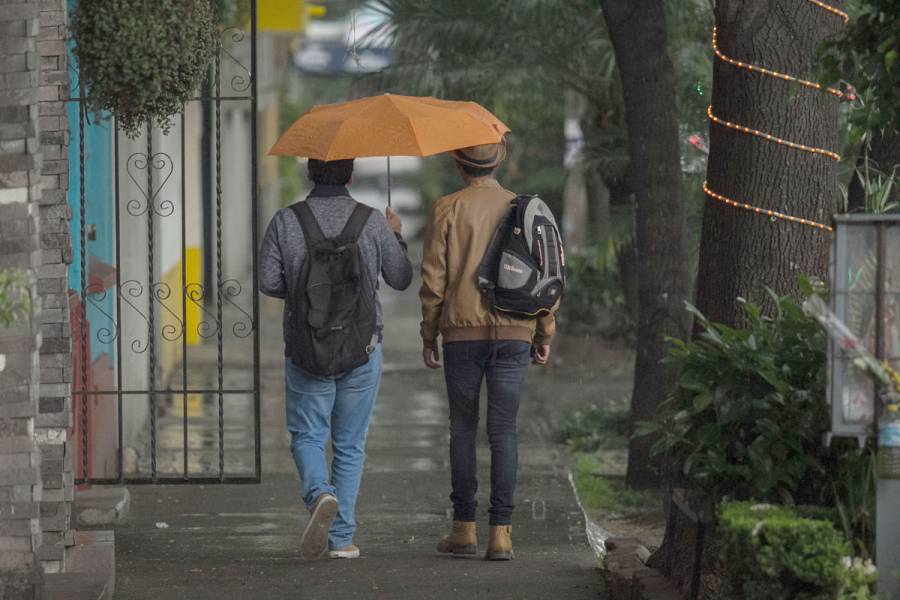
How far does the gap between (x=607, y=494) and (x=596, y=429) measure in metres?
1.89

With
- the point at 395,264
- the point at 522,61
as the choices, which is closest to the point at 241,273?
the point at 522,61

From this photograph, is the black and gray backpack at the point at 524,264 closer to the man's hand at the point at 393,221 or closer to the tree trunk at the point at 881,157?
the man's hand at the point at 393,221

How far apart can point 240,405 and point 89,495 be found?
15.2 ft

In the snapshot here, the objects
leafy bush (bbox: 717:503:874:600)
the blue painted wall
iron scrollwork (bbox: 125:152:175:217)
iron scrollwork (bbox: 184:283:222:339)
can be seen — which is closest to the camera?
leafy bush (bbox: 717:503:874:600)

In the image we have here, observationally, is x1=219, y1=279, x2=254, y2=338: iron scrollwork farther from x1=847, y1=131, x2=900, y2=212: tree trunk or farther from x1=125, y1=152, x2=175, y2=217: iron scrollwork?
x1=847, y1=131, x2=900, y2=212: tree trunk

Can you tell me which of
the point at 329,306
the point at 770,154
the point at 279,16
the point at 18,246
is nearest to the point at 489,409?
the point at 329,306

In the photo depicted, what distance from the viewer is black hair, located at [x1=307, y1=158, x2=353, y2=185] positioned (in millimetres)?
6051

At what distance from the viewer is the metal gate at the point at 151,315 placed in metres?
6.81

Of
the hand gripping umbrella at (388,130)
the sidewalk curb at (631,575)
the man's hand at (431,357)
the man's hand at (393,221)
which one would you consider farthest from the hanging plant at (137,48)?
the sidewalk curb at (631,575)

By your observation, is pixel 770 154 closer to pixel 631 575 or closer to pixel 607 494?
pixel 631 575

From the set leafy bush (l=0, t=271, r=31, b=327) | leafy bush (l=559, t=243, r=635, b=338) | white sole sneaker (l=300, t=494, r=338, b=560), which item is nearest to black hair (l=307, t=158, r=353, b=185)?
white sole sneaker (l=300, t=494, r=338, b=560)

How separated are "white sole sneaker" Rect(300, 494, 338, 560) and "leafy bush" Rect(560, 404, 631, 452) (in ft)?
13.9

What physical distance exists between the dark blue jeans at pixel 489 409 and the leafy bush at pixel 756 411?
1.31m

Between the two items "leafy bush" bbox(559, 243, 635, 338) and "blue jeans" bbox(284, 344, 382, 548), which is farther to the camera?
"leafy bush" bbox(559, 243, 635, 338)
